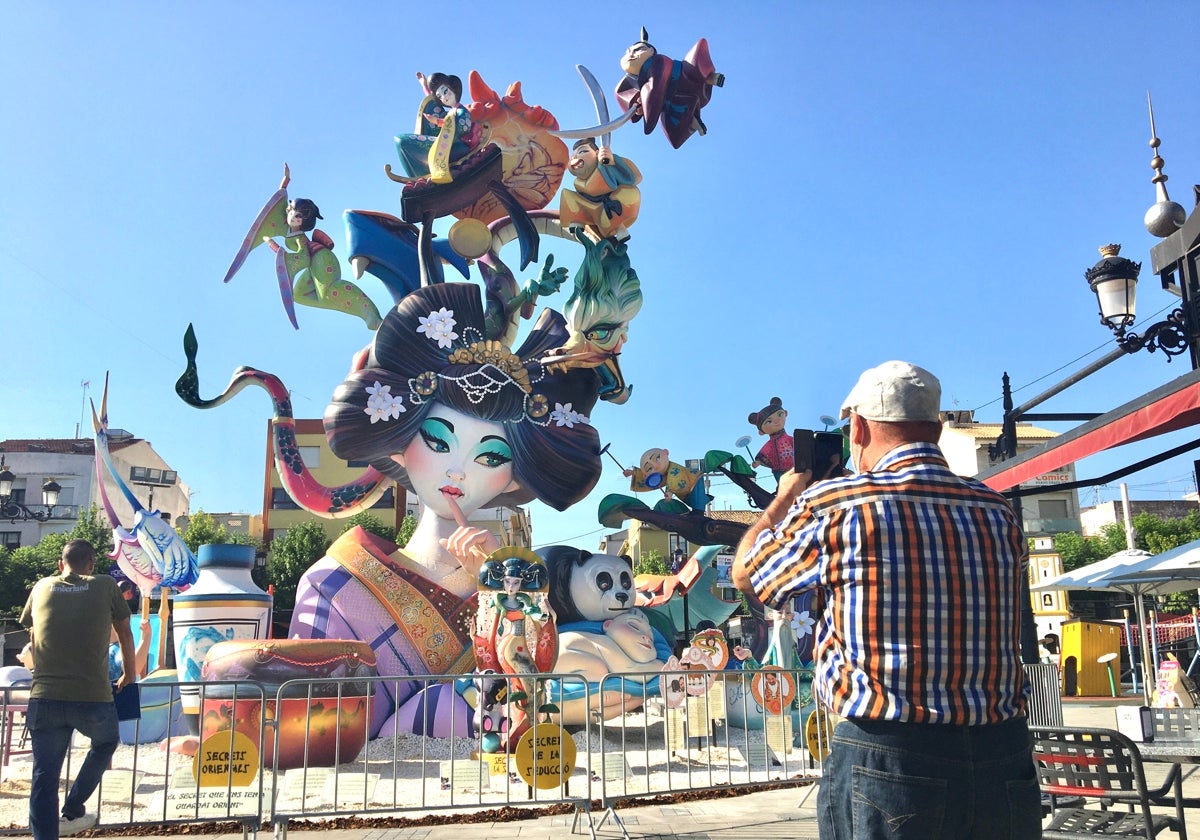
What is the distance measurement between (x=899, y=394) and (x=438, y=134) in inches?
470

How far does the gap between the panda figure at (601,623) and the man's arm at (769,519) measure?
8880 mm

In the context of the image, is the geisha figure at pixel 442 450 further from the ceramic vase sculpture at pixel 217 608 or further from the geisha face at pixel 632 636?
the geisha face at pixel 632 636

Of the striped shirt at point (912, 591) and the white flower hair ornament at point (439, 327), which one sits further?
the white flower hair ornament at point (439, 327)

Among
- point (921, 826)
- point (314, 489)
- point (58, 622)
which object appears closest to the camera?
point (921, 826)

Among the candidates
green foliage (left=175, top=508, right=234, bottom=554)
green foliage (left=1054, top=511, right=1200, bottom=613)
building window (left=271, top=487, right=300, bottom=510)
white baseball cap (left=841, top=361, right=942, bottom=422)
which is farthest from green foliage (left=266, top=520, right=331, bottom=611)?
white baseball cap (left=841, top=361, right=942, bottom=422)

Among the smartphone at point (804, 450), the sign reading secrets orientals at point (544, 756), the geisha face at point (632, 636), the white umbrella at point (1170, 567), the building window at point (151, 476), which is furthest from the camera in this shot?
the building window at point (151, 476)

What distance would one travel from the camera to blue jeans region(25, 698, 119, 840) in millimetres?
4496

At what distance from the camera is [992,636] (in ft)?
7.29

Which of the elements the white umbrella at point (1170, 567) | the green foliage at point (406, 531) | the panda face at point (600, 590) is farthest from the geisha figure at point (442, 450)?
the green foliage at point (406, 531)

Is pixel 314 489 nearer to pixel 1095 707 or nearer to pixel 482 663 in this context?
pixel 482 663

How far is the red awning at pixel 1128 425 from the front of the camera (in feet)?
15.9

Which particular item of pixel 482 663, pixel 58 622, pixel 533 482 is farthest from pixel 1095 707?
pixel 58 622

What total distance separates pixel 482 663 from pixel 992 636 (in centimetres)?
810

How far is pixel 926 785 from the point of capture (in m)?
2.10
